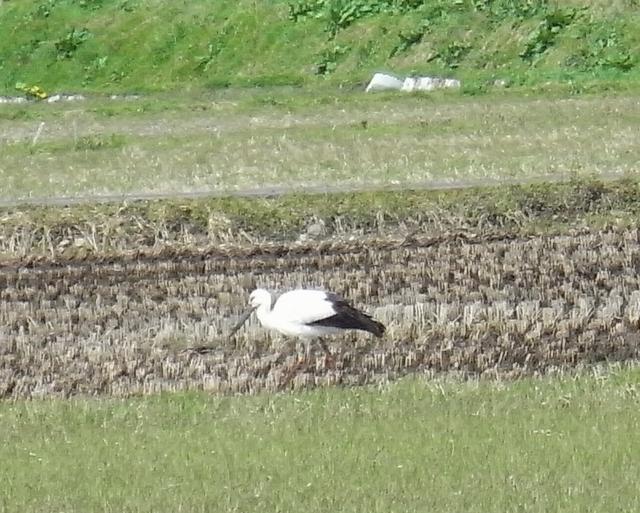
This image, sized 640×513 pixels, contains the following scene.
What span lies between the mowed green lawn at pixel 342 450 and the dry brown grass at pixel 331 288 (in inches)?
27.6

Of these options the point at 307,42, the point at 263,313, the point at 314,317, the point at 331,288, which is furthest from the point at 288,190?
the point at 307,42

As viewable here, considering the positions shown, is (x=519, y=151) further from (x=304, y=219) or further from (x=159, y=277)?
(x=159, y=277)

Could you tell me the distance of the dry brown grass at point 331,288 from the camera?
1041cm

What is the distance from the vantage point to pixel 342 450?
314 inches

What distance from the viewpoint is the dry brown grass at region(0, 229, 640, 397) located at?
34.1 ft

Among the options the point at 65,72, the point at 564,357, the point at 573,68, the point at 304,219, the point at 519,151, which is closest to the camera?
the point at 564,357

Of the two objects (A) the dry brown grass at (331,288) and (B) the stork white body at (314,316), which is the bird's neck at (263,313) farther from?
(A) the dry brown grass at (331,288)

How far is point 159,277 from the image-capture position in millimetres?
14438

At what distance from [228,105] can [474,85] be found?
17.1 ft

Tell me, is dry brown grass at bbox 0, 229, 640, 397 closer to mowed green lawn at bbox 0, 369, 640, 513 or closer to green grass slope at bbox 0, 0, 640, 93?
mowed green lawn at bbox 0, 369, 640, 513

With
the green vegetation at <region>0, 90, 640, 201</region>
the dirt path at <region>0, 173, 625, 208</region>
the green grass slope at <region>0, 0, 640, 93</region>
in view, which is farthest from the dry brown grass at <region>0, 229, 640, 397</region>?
the green grass slope at <region>0, 0, 640, 93</region>

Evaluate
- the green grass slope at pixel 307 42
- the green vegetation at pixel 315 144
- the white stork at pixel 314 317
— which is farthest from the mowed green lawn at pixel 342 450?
the green grass slope at pixel 307 42

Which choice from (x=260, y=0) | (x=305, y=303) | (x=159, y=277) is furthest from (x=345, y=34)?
(x=305, y=303)

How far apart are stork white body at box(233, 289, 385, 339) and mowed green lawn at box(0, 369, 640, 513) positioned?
1084 millimetres
